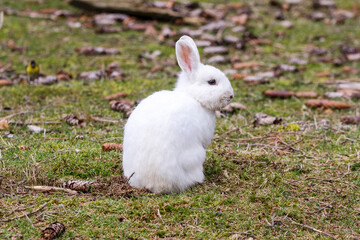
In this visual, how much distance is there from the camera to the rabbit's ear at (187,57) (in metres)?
4.60

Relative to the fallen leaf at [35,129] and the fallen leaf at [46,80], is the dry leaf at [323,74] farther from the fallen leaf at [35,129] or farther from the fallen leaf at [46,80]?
the fallen leaf at [35,129]

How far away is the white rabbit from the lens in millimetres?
4055

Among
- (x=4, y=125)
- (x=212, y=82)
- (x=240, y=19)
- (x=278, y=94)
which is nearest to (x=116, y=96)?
(x=4, y=125)

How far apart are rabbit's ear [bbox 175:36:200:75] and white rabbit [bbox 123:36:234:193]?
0.10 feet

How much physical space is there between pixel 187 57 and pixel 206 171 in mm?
1088

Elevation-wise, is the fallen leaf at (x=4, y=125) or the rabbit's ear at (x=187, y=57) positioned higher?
the rabbit's ear at (x=187, y=57)

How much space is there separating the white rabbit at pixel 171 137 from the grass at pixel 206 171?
0.55ft

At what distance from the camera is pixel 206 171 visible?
15.2 ft

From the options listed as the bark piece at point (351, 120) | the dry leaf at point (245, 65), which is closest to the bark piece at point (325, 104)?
the bark piece at point (351, 120)

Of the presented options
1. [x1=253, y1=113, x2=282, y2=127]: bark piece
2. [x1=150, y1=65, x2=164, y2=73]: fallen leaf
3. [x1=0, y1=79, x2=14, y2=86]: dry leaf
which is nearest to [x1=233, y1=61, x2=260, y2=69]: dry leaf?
[x1=150, y1=65, x2=164, y2=73]: fallen leaf

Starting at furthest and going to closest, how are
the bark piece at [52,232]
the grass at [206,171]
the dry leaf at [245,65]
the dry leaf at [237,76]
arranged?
the dry leaf at [245,65] → the dry leaf at [237,76] → the grass at [206,171] → the bark piece at [52,232]

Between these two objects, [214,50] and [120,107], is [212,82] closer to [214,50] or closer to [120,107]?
[120,107]

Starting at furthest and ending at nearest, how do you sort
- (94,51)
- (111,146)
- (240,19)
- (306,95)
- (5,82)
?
(240,19) → (94,51) → (5,82) → (306,95) → (111,146)

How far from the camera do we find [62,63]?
28.0ft
